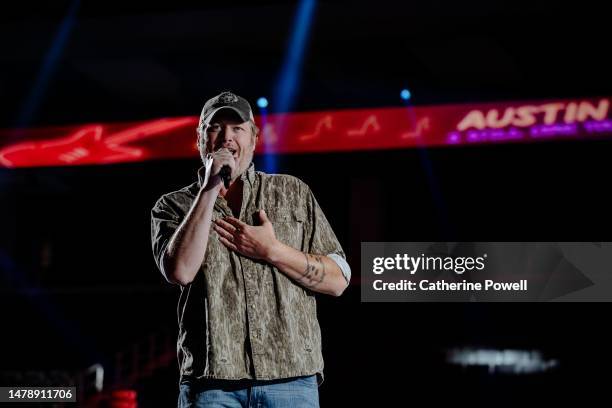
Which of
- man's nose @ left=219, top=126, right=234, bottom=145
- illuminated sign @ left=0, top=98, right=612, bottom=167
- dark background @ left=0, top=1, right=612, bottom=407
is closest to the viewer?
man's nose @ left=219, top=126, right=234, bottom=145

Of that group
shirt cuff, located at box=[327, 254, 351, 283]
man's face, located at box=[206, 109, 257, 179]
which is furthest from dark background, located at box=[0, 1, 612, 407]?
man's face, located at box=[206, 109, 257, 179]

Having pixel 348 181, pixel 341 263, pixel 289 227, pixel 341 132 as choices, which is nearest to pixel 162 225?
pixel 289 227


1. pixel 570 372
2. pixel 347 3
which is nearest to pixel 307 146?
pixel 347 3

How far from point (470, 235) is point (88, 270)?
7.12 meters

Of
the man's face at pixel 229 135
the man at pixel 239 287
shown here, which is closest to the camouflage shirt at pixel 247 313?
the man at pixel 239 287

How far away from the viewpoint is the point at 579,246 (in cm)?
1014

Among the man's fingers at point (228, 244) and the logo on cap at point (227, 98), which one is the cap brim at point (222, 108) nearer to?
the logo on cap at point (227, 98)

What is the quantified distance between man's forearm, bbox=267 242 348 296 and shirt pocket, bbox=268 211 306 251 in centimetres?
7

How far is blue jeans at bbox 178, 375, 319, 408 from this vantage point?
62.2 inches

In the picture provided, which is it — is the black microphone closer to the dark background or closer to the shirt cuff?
the shirt cuff

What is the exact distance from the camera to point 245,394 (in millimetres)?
1595

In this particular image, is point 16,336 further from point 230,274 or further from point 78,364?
point 230,274

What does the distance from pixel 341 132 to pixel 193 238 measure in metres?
9.36

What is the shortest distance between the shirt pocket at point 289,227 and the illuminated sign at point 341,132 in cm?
881
